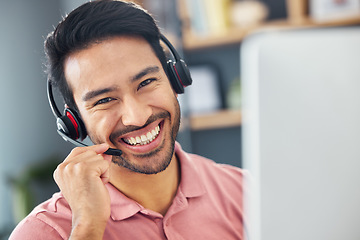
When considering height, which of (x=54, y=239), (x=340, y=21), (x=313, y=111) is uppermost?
(x=313, y=111)

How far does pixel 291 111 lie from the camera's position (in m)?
0.39

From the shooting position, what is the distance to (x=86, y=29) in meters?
0.60

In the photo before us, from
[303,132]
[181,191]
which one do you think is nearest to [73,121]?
[181,191]

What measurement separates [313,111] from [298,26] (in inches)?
58.0

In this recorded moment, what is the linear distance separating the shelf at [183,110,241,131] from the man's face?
1.09 metres

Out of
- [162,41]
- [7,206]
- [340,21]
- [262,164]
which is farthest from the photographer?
[340,21]

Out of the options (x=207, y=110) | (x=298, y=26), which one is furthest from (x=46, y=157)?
(x=298, y=26)

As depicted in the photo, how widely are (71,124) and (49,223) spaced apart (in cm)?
A: 17

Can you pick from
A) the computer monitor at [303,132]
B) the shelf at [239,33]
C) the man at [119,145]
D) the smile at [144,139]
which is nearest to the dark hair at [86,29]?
the man at [119,145]

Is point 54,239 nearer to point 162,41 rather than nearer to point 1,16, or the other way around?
point 162,41

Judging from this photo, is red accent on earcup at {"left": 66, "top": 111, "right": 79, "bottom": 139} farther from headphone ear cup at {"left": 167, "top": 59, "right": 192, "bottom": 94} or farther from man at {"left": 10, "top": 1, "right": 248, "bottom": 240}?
headphone ear cup at {"left": 167, "top": 59, "right": 192, "bottom": 94}

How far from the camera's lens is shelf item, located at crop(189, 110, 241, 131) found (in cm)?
176

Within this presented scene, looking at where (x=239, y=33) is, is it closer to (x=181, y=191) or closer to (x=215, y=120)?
(x=215, y=120)

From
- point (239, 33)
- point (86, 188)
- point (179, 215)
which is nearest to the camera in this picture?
point (86, 188)
